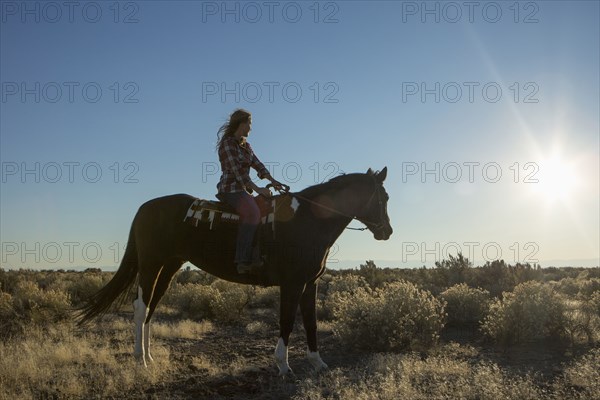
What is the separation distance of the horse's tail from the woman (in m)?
2.30

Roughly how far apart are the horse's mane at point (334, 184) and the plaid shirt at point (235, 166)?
0.68 m

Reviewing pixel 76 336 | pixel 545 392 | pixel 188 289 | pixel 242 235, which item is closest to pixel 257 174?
pixel 242 235

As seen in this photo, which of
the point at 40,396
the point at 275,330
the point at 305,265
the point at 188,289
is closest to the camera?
the point at 40,396

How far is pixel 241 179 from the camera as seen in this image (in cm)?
746

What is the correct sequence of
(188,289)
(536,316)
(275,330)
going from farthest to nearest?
(188,289) → (275,330) → (536,316)

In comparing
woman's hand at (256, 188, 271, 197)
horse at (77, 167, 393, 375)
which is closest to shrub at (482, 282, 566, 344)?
horse at (77, 167, 393, 375)

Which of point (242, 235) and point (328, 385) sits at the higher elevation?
point (242, 235)

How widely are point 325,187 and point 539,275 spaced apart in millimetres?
16880

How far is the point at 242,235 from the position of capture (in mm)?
7219

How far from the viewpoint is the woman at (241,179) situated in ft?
23.6

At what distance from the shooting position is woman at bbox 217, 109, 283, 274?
7.20 meters

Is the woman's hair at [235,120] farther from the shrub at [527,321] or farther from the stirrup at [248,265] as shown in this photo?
the shrub at [527,321]

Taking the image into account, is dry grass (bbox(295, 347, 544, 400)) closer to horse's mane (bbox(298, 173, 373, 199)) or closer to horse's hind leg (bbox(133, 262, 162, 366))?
Result: horse's mane (bbox(298, 173, 373, 199))

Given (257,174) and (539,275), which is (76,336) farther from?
(539,275)
